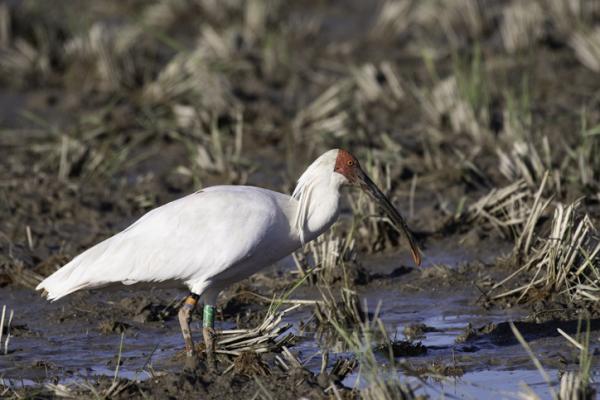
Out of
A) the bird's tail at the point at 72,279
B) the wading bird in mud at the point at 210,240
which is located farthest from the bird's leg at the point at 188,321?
the bird's tail at the point at 72,279

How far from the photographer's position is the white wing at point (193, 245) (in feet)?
21.6

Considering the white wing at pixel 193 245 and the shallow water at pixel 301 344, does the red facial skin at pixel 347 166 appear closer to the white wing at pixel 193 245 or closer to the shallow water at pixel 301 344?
the white wing at pixel 193 245

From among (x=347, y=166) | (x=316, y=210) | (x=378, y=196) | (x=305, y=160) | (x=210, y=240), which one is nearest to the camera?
(x=210, y=240)

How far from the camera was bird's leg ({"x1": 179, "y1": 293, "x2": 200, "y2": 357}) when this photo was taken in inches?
258

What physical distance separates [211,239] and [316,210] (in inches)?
24.3

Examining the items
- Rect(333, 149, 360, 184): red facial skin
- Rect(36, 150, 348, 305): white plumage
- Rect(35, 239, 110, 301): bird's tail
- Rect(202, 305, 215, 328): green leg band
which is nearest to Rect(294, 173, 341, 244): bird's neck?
Rect(36, 150, 348, 305): white plumage

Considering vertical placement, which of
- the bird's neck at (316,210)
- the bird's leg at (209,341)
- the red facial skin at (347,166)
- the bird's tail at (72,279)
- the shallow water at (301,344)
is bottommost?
the shallow water at (301,344)

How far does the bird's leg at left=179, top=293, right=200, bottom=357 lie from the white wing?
0.11m

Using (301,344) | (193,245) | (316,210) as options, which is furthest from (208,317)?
(316,210)

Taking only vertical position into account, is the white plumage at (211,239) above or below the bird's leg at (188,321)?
above

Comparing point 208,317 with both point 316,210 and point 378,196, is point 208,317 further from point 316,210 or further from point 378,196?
point 378,196

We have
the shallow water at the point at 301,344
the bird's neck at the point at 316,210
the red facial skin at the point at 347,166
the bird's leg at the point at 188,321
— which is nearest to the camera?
the shallow water at the point at 301,344

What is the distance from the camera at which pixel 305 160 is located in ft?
36.0

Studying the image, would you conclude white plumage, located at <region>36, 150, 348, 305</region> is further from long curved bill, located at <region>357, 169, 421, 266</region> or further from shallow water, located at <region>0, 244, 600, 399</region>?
shallow water, located at <region>0, 244, 600, 399</region>
